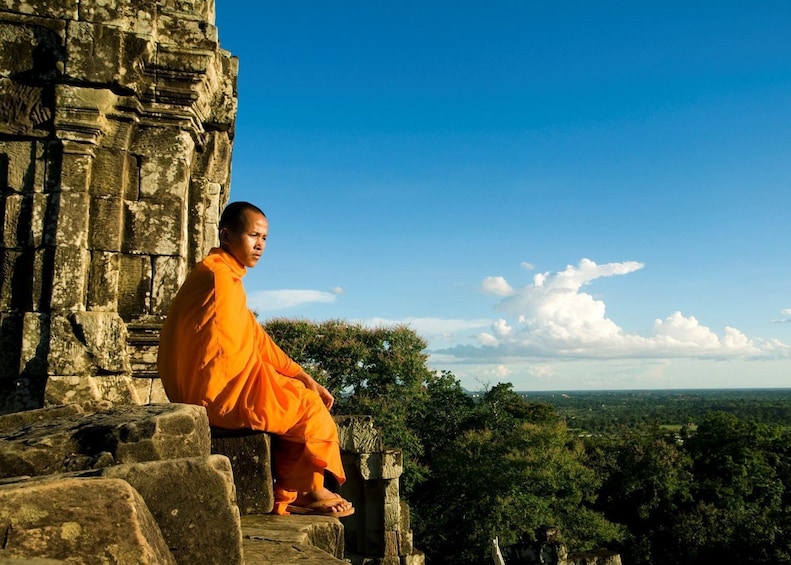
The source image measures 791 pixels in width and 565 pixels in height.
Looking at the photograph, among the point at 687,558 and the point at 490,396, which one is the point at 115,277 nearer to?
the point at 490,396

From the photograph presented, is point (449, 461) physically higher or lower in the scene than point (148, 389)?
lower

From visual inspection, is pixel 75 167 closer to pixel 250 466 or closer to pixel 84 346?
pixel 84 346

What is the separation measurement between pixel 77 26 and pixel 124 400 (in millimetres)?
2387

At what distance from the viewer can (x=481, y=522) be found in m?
22.3

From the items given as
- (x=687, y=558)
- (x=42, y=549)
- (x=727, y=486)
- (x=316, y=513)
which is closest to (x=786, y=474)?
(x=727, y=486)

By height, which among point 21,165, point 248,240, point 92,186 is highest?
point 21,165

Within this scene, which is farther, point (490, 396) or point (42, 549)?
point (490, 396)

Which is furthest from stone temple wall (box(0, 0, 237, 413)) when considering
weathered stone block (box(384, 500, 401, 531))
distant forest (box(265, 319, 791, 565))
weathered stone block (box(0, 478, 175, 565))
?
distant forest (box(265, 319, 791, 565))

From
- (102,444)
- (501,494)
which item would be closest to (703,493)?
(501,494)

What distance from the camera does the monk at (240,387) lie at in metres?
3.15

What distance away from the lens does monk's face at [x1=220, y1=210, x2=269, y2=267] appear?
3555mm

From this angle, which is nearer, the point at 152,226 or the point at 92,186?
the point at 92,186

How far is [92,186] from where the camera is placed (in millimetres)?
4449

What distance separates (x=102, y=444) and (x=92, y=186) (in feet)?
8.88
